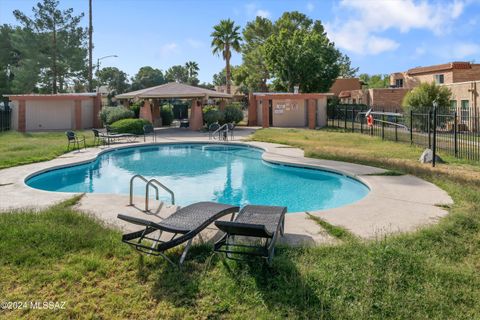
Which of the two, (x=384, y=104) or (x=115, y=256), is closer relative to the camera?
(x=115, y=256)

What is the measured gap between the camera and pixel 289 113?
94.3ft

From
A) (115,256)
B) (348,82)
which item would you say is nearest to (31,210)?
(115,256)

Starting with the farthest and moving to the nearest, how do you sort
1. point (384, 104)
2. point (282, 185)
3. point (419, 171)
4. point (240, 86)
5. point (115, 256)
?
point (240, 86)
point (384, 104)
point (282, 185)
point (419, 171)
point (115, 256)

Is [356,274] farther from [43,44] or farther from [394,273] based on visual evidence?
[43,44]

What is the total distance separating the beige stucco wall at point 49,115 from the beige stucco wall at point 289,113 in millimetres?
14618

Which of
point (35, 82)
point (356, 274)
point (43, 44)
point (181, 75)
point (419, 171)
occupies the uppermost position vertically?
point (181, 75)

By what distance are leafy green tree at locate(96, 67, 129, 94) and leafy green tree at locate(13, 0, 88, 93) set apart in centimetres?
1967

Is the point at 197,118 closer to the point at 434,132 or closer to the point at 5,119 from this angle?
the point at 5,119

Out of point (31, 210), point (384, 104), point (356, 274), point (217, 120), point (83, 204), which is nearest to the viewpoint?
point (356, 274)

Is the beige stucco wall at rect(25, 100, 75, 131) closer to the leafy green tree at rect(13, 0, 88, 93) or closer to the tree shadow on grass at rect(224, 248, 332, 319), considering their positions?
the leafy green tree at rect(13, 0, 88, 93)

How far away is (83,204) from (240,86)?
49974 millimetres

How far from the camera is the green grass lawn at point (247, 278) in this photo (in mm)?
3682

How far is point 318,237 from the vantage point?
18.0 feet

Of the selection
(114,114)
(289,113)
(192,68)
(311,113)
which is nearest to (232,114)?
(289,113)
